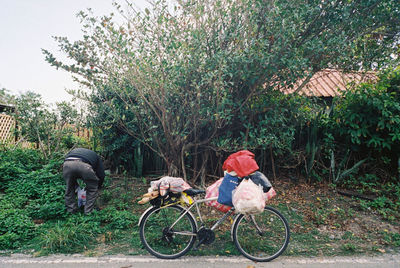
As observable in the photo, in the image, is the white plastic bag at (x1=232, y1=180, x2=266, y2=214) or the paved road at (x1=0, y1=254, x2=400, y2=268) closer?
the white plastic bag at (x1=232, y1=180, x2=266, y2=214)

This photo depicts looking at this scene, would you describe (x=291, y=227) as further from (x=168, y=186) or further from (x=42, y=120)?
(x=42, y=120)

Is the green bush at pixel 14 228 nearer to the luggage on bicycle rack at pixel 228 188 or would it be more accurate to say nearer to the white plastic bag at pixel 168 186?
the white plastic bag at pixel 168 186

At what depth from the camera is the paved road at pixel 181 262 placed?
12.7 feet

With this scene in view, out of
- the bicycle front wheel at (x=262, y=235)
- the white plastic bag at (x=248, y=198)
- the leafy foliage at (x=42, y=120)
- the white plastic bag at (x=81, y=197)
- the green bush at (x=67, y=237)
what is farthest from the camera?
→ the leafy foliage at (x=42, y=120)

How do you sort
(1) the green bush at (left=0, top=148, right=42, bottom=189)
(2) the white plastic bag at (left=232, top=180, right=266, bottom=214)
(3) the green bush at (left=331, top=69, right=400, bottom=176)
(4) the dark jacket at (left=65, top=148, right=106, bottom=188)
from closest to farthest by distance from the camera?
(2) the white plastic bag at (left=232, top=180, right=266, bottom=214) < (4) the dark jacket at (left=65, top=148, right=106, bottom=188) < (3) the green bush at (left=331, top=69, right=400, bottom=176) < (1) the green bush at (left=0, top=148, right=42, bottom=189)

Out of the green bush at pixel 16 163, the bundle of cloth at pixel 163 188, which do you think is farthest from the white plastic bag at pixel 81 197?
the green bush at pixel 16 163

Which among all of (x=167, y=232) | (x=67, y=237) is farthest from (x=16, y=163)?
(x=167, y=232)

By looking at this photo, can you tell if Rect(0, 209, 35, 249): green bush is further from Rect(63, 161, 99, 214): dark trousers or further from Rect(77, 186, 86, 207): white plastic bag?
Rect(77, 186, 86, 207): white plastic bag

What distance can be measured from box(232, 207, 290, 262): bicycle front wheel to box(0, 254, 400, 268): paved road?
5.3 inches

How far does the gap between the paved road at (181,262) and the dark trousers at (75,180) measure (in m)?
1.30

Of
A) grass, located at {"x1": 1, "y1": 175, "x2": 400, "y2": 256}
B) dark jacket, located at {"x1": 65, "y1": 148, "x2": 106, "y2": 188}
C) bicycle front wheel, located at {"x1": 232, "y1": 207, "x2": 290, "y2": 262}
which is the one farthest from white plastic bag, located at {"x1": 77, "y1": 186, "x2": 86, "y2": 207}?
bicycle front wheel, located at {"x1": 232, "y1": 207, "x2": 290, "y2": 262}

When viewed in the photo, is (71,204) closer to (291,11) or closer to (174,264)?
(174,264)

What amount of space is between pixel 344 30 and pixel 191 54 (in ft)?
11.8

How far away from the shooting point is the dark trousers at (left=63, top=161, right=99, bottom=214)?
518cm
